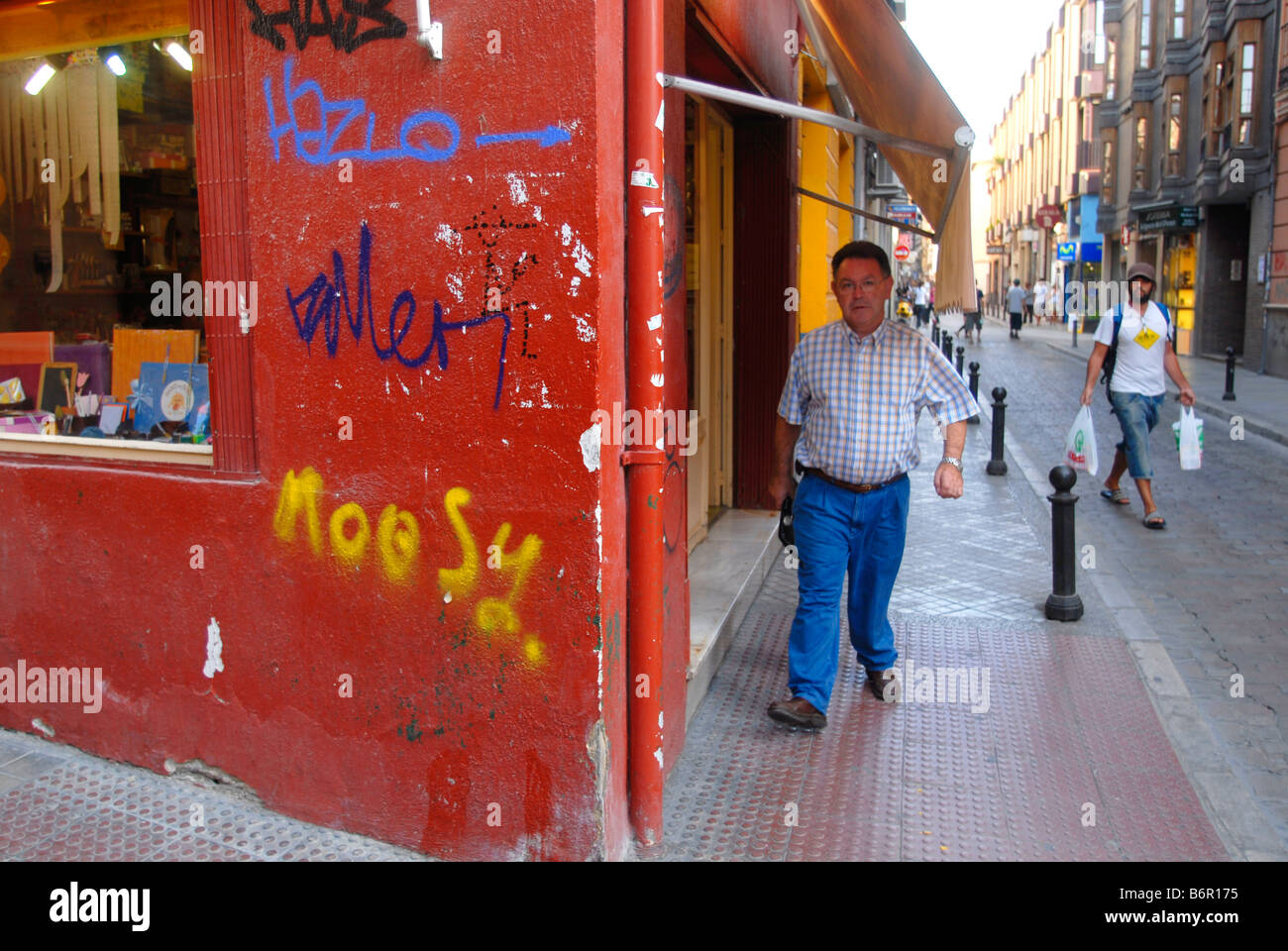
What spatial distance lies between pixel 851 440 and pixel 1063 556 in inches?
87.9

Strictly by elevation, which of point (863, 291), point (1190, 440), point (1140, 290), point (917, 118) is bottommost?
point (1190, 440)

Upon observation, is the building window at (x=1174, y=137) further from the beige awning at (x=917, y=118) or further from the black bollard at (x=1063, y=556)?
the beige awning at (x=917, y=118)

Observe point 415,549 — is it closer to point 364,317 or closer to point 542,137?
point 364,317

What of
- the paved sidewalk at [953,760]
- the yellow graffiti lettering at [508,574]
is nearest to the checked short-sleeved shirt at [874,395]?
the paved sidewalk at [953,760]

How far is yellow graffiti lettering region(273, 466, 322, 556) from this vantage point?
12.6 feet

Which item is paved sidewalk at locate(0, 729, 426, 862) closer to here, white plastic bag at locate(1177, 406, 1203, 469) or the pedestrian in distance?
white plastic bag at locate(1177, 406, 1203, 469)

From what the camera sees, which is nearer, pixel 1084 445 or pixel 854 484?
pixel 854 484

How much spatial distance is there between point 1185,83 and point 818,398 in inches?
1233

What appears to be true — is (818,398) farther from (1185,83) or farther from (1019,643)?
(1185,83)

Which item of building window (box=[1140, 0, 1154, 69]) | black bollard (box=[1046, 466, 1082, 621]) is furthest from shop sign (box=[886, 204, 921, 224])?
black bollard (box=[1046, 466, 1082, 621])

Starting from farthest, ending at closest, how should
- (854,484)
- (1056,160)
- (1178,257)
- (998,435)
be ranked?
(1056,160) < (1178,257) < (998,435) < (854,484)

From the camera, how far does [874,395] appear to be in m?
4.68

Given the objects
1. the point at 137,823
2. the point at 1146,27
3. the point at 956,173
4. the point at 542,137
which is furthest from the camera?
the point at 1146,27

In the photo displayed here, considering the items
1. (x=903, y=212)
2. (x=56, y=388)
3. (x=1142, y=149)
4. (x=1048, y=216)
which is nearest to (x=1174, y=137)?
(x=1142, y=149)
